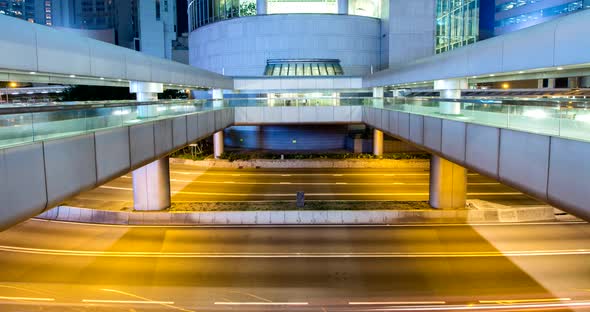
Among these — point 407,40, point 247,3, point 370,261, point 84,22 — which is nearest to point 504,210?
point 370,261

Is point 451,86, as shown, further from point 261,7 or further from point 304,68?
point 261,7

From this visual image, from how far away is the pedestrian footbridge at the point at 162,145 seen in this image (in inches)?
315

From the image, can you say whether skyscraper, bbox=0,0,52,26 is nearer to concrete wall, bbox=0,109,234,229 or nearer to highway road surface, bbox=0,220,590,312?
highway road surface, bbox=0,220,590,312

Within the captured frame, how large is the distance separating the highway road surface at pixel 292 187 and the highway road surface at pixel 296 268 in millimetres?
5366

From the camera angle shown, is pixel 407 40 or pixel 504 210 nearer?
pixel 504 210

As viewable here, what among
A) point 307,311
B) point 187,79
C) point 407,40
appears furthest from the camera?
point 407,40

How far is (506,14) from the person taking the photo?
7906 cm

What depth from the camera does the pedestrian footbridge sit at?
800 cm

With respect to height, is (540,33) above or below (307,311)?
above

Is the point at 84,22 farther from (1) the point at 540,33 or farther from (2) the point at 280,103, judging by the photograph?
(1) the point at 540,33

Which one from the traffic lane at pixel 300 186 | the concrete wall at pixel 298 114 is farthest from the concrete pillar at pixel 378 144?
the traffic lane at pixel 300 186

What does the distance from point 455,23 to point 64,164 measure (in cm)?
4990

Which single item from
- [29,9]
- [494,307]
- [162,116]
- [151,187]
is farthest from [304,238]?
[29,9]

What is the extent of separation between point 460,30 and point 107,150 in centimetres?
4831
